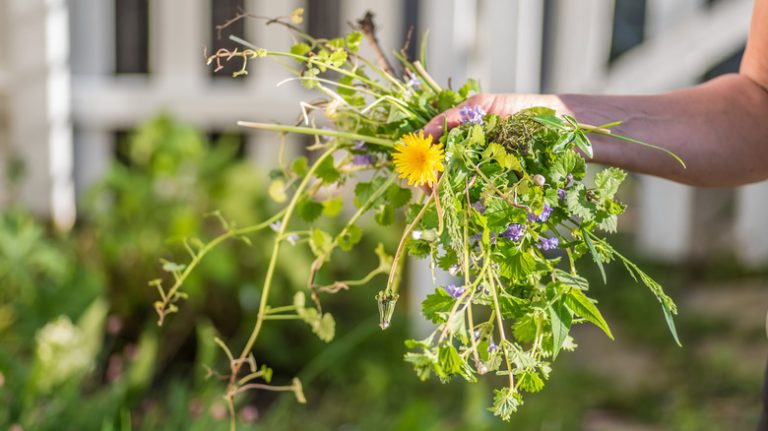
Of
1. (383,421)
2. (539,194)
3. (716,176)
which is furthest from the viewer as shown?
(383,421)

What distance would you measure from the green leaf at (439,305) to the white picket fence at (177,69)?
261 centimetres

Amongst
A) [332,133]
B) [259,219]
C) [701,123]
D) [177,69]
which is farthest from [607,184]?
[177,69]

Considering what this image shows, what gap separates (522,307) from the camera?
3.53 feet

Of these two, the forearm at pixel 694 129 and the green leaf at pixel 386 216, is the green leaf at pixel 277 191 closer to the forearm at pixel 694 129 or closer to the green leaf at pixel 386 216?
the green leaf at pixel 386 216

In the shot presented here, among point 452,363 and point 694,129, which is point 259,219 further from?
point 452,363

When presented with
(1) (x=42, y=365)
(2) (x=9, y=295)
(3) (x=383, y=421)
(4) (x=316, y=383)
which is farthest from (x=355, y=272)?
(1) (x=42, y=365)

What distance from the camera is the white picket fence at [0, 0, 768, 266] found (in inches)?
147

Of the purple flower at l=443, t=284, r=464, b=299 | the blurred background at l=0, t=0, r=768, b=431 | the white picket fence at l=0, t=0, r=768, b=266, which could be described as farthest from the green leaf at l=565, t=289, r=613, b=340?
the white picket fence at l=0, t=0, r=768, b=266

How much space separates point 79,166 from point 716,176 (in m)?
3.19

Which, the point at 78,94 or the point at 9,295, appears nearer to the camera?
the point at 9,295

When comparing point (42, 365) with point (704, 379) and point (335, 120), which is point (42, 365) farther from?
point (704, 379)

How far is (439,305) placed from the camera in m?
1.08

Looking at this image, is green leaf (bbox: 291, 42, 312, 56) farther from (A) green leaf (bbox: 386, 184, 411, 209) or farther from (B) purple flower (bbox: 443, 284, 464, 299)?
(B) purple flower (bbox: 443, 284, 464, 299)

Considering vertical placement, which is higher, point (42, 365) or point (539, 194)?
point (539, 194)
